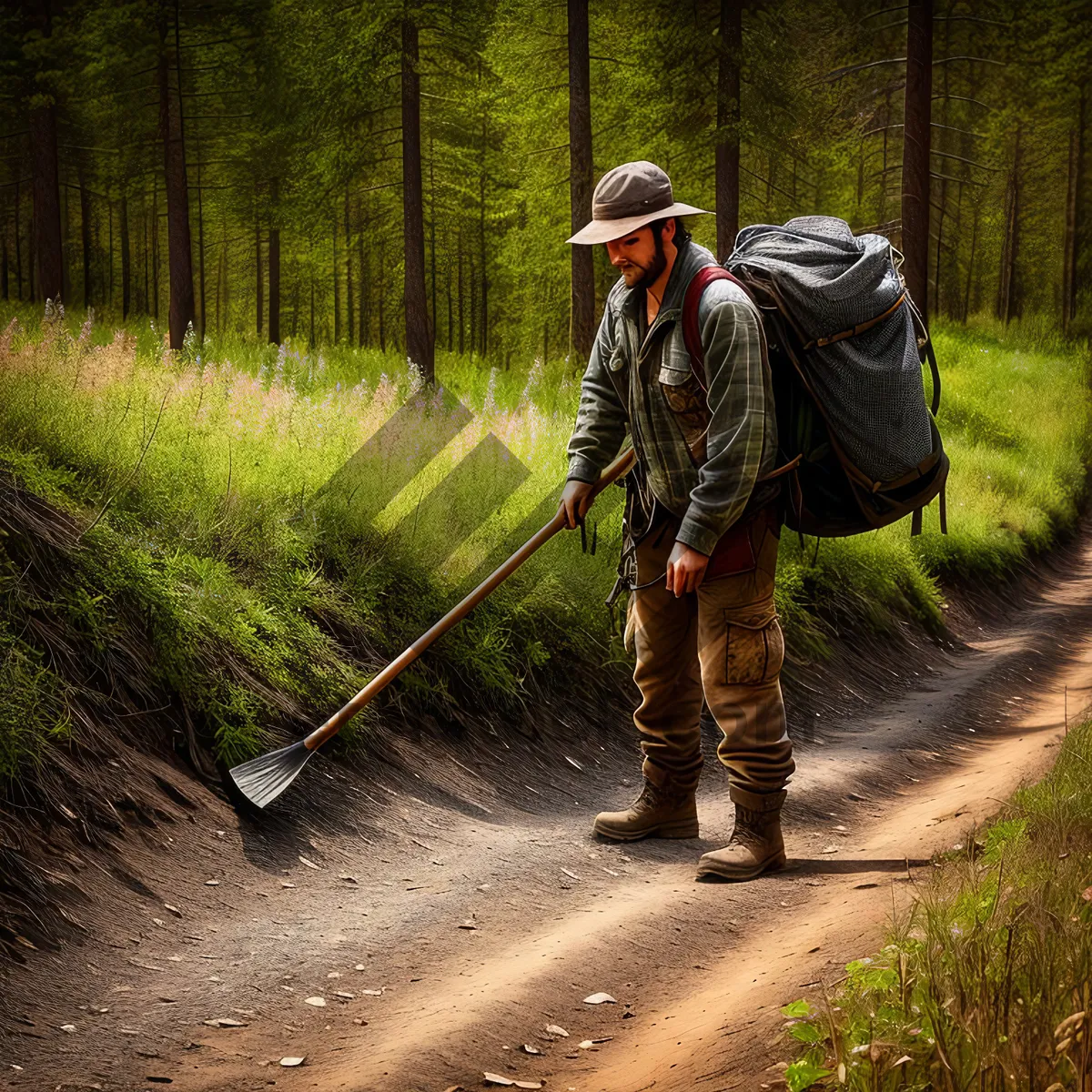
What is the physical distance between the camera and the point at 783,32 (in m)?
16.0

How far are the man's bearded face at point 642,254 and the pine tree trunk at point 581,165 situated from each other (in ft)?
35.0

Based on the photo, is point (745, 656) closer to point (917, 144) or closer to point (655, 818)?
point (655, 818)

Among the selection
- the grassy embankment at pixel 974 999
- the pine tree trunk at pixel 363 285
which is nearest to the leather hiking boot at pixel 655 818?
the grassy embankment at pixel 974 999

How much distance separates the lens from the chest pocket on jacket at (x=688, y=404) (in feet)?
15.0

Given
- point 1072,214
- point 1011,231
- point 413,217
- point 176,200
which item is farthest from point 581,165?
point 1011,231

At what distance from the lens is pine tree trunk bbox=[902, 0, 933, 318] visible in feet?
49.2

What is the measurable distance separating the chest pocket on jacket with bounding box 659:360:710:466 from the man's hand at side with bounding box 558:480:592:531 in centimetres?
65

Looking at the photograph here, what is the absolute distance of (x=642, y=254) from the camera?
4625mm

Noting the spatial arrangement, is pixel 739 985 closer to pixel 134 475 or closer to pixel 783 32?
pixel 134 475

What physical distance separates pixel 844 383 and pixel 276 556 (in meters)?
3.38

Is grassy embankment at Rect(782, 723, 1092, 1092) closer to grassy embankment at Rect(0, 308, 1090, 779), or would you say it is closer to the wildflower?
grassy embankment at Rect(0, 308, 1090, 779)

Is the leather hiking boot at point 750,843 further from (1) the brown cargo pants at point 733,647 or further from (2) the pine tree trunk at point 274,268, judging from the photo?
(2) the pine tree trunk at point 274,268

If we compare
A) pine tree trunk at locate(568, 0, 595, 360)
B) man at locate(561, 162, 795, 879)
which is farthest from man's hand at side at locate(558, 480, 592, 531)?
pine tree trunk at locate(568, 0, 595, 360)

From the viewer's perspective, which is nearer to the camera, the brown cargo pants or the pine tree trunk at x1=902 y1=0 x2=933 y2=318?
the brown cargo pants
